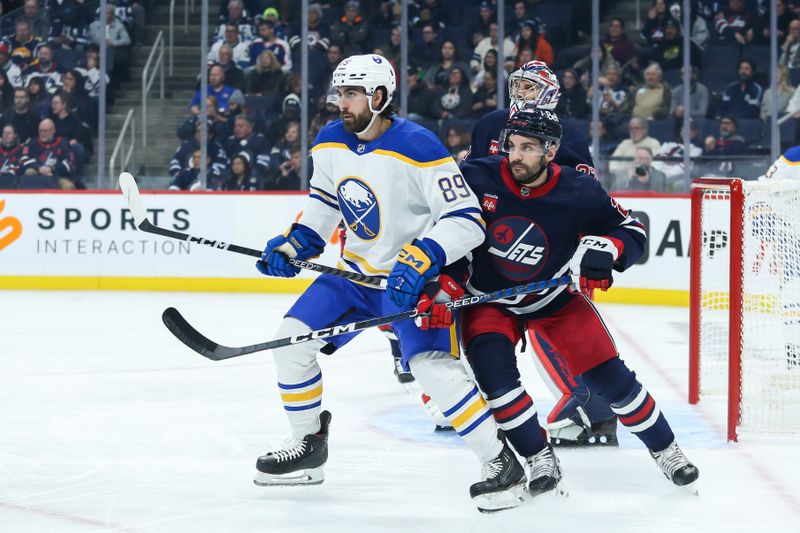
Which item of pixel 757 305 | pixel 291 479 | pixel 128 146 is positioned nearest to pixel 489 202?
pixel 291 479

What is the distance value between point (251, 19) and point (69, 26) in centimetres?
131

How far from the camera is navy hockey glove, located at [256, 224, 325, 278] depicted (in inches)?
129

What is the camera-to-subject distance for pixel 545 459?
3123 millimetres

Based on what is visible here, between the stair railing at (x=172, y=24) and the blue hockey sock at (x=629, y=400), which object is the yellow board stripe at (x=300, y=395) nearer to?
the blue hockey sock at (x=629, y=400)

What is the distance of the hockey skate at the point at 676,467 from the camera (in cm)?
318

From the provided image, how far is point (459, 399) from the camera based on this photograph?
9.78ft

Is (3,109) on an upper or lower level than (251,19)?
lower

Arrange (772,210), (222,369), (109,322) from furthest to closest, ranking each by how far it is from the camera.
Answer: (109,322) < (222,369) < (772,210)

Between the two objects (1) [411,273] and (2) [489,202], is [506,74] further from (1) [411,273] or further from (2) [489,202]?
(1) [411,273]

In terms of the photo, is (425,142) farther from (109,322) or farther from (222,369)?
(109,322)

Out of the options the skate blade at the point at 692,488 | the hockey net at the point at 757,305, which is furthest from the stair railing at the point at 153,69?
the skate blade at the point at 692,488

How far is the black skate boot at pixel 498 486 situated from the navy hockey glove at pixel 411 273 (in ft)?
1.42

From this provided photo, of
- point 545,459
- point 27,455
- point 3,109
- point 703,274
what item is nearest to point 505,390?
point 545,459

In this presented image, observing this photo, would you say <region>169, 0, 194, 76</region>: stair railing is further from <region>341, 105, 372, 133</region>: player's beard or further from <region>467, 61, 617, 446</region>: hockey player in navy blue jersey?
<region>341, 105, 372, 133</region>: player's beard
